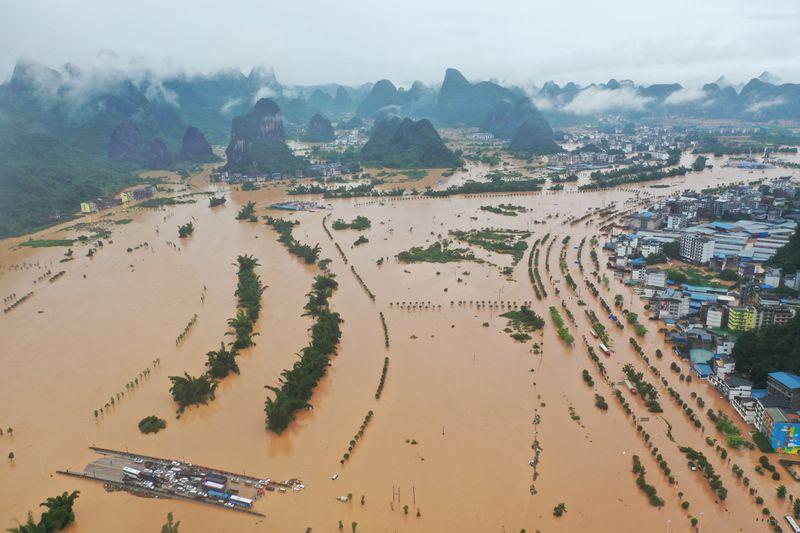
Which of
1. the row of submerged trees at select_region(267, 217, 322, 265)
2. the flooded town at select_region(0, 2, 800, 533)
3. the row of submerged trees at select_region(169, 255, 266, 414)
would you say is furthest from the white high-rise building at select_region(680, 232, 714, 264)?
the row of submerged trees at select_region(169, 255, 266, 414)

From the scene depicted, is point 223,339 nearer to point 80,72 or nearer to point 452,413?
point 452,413

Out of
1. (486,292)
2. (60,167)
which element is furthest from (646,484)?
(60,167)

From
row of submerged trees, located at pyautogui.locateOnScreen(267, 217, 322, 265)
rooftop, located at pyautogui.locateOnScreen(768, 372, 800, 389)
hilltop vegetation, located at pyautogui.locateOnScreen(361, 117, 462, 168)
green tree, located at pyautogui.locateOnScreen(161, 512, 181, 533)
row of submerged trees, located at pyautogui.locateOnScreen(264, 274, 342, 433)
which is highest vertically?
hilltop vegetation, located at pyautogui.locateOnScreen(361, 117, 462, 168)

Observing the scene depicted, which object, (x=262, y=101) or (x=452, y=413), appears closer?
(x=452, y=413)

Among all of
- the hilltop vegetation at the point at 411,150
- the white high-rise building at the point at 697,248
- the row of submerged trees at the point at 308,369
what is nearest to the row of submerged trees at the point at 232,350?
the row of submerged trees at the point at 308,369

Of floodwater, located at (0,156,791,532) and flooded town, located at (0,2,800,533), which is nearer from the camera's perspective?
floodwater, located at (0,156,791,532)

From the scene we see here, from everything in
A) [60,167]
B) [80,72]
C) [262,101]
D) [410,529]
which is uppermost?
[80,72]

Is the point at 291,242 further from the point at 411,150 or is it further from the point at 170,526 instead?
the point at 411,150

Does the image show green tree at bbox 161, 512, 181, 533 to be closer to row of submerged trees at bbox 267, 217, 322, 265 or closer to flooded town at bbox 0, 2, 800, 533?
flooded town at bbox 0, 2, 800, 533
